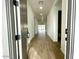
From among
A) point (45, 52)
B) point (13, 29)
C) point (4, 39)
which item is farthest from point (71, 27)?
point (45, 52)

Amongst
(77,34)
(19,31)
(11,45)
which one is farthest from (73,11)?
(11,45)

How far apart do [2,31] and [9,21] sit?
0.21 m

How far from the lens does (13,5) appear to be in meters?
1.86

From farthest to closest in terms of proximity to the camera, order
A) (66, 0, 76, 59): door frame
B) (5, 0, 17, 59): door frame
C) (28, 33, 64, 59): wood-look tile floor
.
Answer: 1. (28, 33, 64, 59): wood-look tile floor
2. (66, 0, 76, 59): door frame
3. (5, 0, 17, 59): door frame

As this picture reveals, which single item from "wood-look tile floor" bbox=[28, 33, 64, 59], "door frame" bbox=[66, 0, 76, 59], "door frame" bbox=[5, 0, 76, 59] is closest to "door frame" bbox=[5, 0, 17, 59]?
"door frame" bbox=[5, 0, 76, 59]

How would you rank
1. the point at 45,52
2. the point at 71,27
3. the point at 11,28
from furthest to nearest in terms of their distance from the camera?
the point at 45,52
the point at 71,27
the point at 11,28

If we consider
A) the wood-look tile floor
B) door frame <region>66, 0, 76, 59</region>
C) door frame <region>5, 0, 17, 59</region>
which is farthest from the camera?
the wood-look tile floor

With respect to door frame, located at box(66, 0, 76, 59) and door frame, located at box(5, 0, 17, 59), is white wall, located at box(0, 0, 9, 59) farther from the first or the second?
door frame, located at box(66, 0, 76, 59)

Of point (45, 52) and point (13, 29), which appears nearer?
point (13, 29)

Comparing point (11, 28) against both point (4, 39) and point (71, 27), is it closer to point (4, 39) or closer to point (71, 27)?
point (4, 39)

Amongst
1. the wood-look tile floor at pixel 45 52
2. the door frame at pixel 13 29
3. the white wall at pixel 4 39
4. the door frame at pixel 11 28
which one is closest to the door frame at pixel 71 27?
the door frame at pixel 13 29

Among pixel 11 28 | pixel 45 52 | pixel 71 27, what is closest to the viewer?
pixel 11 28

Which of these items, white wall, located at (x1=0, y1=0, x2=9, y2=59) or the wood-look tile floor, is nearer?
white wall, located at (x1=0, y1=0, x2=9, y2=59)

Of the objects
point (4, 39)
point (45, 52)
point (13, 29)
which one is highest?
point (13, 29)
